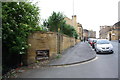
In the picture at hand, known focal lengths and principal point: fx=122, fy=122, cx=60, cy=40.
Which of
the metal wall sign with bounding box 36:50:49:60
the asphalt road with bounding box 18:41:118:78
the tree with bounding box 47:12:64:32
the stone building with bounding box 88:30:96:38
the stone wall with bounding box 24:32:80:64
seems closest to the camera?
the asphalt road with bounding box 18:41:118:78

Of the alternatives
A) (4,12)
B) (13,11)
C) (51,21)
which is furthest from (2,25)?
(51,21)

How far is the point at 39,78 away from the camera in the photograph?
15.7 feet

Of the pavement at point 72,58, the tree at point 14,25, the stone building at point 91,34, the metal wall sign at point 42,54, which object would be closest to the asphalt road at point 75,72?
the pavement at point 72,58

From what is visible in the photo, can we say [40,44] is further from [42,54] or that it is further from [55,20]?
[55,20]

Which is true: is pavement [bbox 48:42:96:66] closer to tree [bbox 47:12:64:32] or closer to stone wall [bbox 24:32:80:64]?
stone wall [bbox 24:32:80:64]

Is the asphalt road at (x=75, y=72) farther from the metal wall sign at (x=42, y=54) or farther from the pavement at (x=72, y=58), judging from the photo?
the metal wall sign at (x=42, y=54)

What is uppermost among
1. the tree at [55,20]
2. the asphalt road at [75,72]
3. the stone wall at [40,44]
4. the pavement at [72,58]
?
the tree at [55,20]

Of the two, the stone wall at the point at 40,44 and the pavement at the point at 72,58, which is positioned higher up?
the stone wall at the point at 40,44

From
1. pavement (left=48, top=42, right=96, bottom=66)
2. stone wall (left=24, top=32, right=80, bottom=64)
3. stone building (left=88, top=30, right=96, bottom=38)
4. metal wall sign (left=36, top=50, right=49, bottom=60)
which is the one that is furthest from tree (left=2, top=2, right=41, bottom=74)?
stone building (left=88, top=30, right=96, bottom=38)

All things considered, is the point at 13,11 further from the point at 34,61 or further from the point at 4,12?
the point at 34,61

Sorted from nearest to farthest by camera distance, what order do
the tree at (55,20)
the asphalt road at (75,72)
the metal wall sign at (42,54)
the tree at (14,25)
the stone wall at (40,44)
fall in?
the asphalt road at (75,72)
the tree at (14,25)
the stone wall at (40,44)
the metal wall sign at (42,54)
the tree at (55,20)

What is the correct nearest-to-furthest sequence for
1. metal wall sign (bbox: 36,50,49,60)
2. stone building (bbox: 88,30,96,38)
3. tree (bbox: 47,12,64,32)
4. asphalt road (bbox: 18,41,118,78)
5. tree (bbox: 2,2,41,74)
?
1. asphalt road (bbox: 18,41,118,78)
2. tree (bbox: 2,2,41,74)
3. metal wall sign (bbox: 36,50,49,60)
4. tree (bbox: 47,12,64,32)
5. stone building (bbox: 88,30,96,38)

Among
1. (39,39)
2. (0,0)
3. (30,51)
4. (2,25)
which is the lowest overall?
(30,51)

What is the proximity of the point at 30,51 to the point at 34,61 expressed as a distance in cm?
67
